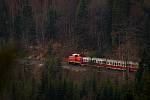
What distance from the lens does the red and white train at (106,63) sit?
33.9 meters

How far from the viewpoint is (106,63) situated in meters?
35.4

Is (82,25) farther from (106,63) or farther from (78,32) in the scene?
(106,63)

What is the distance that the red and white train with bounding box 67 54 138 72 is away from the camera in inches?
1334

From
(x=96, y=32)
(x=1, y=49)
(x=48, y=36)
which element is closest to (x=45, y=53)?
(x=48, y=36)

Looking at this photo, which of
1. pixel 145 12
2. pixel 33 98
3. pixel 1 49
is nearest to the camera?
pixel 1 49

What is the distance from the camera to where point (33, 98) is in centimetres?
2678

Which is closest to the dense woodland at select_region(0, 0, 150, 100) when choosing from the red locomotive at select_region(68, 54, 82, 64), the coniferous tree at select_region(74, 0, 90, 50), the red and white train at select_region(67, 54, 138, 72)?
the coniferous tree at select_region(74, 0, 90, 50)

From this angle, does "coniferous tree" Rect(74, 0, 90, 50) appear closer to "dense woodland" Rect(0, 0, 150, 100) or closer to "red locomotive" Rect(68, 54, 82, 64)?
"dense woodland" Rect(0, 0, 150, 100)

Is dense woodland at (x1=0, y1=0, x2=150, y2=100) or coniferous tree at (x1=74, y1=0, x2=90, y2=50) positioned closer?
dense woodland at (x1=0, y1=0, x2=150, y2=100)

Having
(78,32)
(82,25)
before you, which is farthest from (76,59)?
(82,25)

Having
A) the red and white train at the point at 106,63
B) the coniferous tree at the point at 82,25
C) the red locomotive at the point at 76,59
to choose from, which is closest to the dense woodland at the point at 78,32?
the coniferous tree at the point at 82,25

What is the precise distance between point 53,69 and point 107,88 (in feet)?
27.3

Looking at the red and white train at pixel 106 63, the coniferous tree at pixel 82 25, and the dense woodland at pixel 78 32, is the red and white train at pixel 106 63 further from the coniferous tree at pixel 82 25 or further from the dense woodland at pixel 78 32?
the coniferous tree at pixel 82 25

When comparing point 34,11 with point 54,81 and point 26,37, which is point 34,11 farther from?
point 54,81
